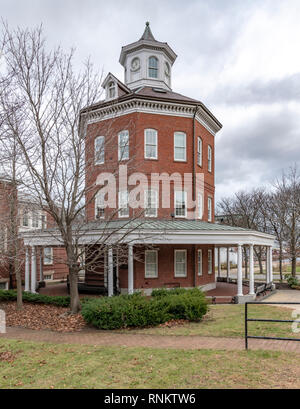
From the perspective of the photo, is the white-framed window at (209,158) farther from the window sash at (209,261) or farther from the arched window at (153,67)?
the arched window at (153,67)

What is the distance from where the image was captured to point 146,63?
26391mm

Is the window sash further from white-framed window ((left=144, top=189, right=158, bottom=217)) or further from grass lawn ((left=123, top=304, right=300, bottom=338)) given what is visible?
grass lawn ((left=123, top=304, right=300, bottom=338))

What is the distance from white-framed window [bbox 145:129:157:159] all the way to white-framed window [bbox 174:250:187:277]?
20.8 ft

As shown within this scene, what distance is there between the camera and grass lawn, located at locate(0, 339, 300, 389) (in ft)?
19.4

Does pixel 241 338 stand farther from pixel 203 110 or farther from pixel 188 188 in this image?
pixel 203 110

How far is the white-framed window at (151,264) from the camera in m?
20.1

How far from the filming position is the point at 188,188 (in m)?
22.0

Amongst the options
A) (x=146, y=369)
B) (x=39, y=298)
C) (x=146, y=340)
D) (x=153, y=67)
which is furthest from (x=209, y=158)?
(x=146, y=369)

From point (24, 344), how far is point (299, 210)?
2858 centimetres

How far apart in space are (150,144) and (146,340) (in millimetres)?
14135

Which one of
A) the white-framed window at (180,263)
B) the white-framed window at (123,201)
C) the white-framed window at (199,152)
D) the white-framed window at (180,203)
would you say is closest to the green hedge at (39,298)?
the white-framed window at (123,201)

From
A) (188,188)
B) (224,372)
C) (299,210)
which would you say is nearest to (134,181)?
(188,188)

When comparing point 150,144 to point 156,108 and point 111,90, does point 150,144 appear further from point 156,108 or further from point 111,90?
point 111,90
